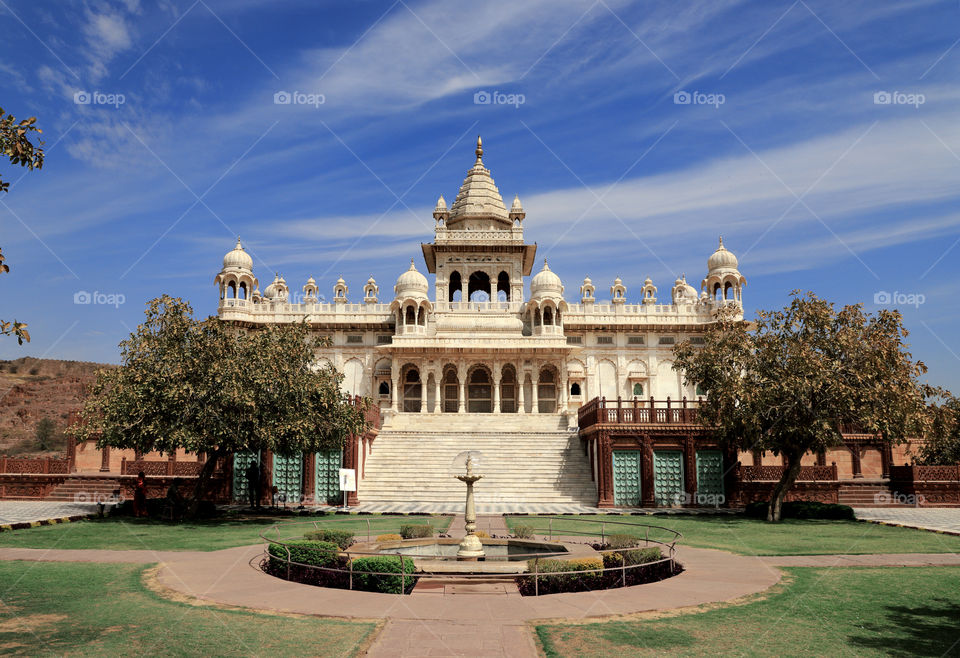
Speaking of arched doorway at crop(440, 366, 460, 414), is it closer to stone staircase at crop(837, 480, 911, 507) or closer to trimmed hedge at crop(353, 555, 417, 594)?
stone staircase at crop(837, 480, 911, 507)

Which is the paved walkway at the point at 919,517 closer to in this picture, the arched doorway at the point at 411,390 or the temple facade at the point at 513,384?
the temple facade at the point at 513,384

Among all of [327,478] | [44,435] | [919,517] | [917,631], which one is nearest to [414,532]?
[917,631]

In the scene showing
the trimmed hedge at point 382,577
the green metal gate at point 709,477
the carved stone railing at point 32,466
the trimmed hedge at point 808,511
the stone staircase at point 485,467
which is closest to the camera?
the trimmed hedge at point 382,577

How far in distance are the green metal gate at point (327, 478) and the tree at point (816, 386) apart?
14.1 m

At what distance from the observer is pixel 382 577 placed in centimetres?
1119

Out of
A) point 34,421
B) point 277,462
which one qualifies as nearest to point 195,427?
point 277,462

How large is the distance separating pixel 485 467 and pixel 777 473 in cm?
1153

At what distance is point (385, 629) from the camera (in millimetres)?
8547

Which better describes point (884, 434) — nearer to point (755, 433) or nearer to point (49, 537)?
point (755, 433)

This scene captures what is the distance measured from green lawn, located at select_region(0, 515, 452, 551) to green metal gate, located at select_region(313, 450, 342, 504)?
515 centimetres

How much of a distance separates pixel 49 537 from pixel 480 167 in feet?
166

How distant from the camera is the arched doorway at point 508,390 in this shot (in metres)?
49.9

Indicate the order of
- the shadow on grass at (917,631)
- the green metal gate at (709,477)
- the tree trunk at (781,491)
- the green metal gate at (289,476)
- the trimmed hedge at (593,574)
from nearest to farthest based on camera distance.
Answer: the shadow on grass at (917,631) → the trimmed hedge at (593,574) → the tree trunk at (781,491) → the green metal gate at (709,477) → the green metal gate at (289,476)

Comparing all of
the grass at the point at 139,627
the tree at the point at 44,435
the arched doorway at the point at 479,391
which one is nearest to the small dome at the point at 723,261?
the arched doorway at the point at 479,391
